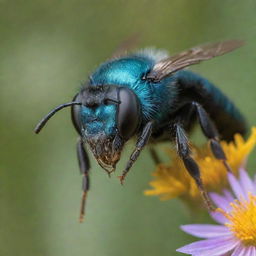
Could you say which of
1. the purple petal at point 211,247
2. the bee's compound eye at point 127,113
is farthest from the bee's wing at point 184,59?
the purple petal at point 211,247

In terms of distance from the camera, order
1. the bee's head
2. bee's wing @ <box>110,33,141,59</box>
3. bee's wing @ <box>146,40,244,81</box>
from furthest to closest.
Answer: bee's wing @ <box>110,33,141,59</box>, bee's wing @ <box>146,40,244,81</box>, the bee's head

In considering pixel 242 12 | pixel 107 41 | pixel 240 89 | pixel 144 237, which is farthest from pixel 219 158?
pixel 107 41

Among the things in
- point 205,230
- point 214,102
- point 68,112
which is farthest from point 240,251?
point 68,112

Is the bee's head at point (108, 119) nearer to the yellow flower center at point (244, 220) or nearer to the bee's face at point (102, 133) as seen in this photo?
the bee's face at point (102, 133)

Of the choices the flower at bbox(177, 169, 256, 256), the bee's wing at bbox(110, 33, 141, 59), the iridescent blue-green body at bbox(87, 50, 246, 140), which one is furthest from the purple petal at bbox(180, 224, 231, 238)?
the bee's wing at bbox(110, 33, 141, 59)

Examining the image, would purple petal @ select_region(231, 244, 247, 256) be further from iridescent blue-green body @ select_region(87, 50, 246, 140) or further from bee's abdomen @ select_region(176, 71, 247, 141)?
bee's abdomen @ select_region(176, 71, 247, 141)

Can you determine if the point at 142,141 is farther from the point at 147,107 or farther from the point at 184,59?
the point at 184,59
